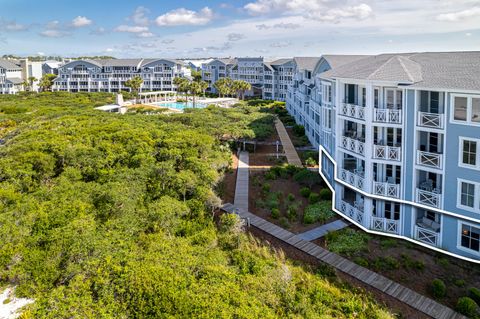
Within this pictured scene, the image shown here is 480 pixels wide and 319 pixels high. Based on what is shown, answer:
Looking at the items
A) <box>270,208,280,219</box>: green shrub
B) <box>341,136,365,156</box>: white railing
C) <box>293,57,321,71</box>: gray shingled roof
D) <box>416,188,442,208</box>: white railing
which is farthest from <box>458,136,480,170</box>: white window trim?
<box>293,57,321,71</box>: gray shingled roof

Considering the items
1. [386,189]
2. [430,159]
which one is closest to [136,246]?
[386,189]

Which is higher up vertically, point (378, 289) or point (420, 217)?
point (420, 217)

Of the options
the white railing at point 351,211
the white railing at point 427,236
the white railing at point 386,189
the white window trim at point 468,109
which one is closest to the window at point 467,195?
the white railing at point 427,236

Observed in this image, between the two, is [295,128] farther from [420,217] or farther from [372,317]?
[372,317]

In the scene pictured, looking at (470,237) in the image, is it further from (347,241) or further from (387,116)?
(387,116)

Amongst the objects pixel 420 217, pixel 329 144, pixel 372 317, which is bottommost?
pixel 372 317

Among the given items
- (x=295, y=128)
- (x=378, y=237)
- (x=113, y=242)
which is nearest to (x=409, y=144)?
(x=378, y=237)

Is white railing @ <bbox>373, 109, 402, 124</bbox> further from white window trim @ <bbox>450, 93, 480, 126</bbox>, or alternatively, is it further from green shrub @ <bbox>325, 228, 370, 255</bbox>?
green shrub @ <bbox>325, 228, 370, 255</bbox>
